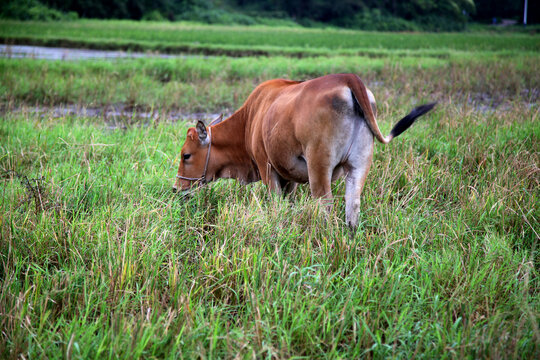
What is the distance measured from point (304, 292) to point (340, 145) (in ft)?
3.55

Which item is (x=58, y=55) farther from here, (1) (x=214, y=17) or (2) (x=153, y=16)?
(1) (x=214, y=17)

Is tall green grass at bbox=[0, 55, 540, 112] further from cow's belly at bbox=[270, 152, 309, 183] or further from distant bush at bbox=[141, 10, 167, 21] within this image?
distant bush at bbox=[141, 10, 167, 21]

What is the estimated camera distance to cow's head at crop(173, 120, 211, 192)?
4.07 m

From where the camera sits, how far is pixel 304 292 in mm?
2492

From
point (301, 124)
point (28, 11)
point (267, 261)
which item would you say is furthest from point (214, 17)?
point (267, 261)

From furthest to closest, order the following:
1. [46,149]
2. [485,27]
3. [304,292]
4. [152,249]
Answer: [485,27] → [46,149] → [152,249] → [304,292]

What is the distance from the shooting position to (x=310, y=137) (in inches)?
123

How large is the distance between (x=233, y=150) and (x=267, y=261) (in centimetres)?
173

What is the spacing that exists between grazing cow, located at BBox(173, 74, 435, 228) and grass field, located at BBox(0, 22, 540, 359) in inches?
9.3

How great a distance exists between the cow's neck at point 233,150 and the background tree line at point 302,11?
29863 millimetres

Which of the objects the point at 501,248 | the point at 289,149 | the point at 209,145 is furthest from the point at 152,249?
the point at 501,248

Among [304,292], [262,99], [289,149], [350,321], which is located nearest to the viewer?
[350,321]

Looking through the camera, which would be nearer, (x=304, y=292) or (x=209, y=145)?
(x=304, y=292)

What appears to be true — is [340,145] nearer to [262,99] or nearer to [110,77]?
[262,99]
